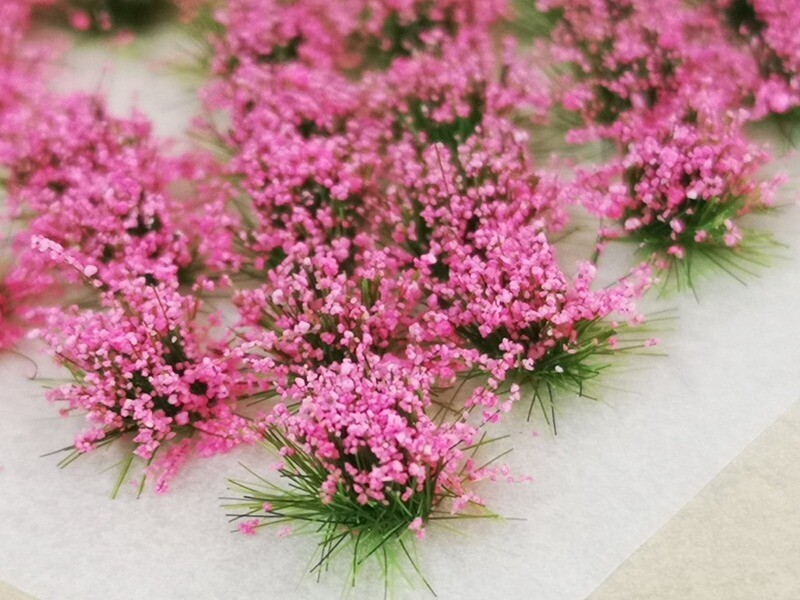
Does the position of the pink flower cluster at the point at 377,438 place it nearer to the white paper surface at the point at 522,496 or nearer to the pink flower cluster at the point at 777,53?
the white paper surface at the point at 522,496

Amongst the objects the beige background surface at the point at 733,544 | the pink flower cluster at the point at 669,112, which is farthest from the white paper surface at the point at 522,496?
the pink flower cluster at the point at 669,112

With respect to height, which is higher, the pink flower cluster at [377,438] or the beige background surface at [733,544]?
the beige background surface at [733,544]

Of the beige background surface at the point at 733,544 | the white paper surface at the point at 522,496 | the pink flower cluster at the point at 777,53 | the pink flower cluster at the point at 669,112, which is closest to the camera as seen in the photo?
the beige background surface at the point at 733,544

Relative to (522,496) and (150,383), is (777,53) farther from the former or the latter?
(150,383)

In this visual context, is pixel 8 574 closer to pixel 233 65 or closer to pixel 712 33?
pixel 233 65

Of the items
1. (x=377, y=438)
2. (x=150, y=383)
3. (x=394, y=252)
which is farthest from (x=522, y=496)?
(x=150, y=383)

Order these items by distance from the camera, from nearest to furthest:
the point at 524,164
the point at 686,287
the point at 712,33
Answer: the point at 686,287 < the point at 524,164 < the point at 712,33

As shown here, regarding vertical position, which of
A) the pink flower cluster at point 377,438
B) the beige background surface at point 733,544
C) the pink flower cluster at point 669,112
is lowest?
the pink flower cluster at point 377,438

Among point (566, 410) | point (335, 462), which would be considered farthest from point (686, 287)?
point (335, 462)
